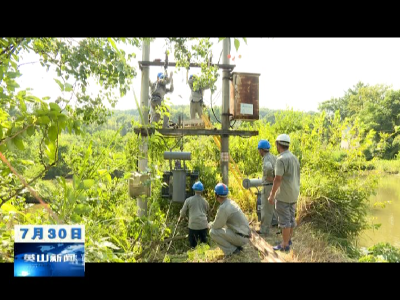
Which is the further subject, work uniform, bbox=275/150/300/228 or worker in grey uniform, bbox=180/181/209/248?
worker in grey uniform, bbox=180/181/209/248

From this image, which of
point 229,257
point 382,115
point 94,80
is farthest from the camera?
point 382,115

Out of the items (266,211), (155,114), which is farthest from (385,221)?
(155,114)

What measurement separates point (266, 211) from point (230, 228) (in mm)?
1100

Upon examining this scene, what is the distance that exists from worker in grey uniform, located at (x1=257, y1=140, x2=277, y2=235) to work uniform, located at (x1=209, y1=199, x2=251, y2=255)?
921 mm

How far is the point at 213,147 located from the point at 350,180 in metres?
5.76

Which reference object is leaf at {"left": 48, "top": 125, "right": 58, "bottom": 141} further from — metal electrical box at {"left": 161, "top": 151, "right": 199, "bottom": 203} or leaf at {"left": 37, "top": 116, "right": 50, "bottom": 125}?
metal electrical box at {"left": 161, "top": 151, "right": 199, "bottom": 203}

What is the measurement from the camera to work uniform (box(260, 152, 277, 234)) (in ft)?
16.9

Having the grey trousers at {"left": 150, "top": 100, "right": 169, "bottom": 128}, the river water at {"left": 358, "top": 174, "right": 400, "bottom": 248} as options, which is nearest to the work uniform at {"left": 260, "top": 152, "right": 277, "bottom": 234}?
the river water at {"left": 358, "top": 174, "right": 400, "bottom": 248}

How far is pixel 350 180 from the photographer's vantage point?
6.38 m

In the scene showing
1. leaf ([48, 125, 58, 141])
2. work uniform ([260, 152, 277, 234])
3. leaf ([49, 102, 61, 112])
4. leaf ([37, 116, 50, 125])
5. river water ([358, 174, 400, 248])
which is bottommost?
river water ([358, 174, 400, 248])

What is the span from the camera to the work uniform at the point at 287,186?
14.0ft

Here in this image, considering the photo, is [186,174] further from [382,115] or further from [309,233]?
[382,115]

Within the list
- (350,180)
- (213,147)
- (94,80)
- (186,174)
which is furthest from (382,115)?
(94,80)
